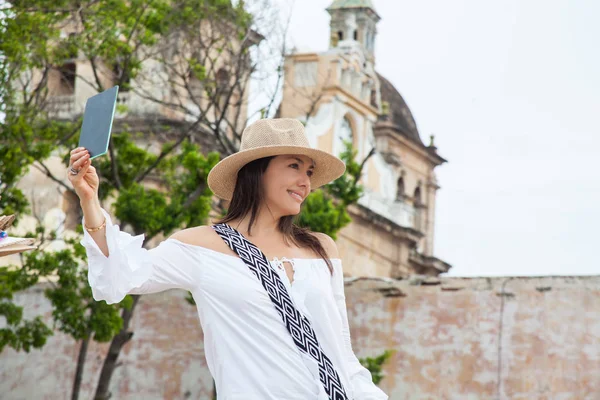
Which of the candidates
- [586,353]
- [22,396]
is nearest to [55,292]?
[22,396]

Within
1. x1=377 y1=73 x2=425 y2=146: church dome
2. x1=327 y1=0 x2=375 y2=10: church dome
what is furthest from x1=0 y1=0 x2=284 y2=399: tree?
x1=377 y1=73 x2=425 y2=146: church dome

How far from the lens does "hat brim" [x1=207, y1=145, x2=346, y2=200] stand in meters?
4.35

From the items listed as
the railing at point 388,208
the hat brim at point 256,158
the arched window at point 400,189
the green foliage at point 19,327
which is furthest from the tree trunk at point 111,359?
the arched window at point 400,189

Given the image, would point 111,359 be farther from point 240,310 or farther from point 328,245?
point 240,310

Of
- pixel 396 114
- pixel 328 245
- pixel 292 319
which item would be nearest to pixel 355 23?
pixel 396 114

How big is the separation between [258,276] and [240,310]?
139 mm

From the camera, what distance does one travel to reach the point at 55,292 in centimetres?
1300

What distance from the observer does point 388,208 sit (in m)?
32.1

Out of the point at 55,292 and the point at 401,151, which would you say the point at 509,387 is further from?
the point at 401,151

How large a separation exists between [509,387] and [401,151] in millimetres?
27803

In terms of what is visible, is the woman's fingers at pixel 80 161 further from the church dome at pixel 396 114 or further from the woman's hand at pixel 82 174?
the church dome at pixel 396 114

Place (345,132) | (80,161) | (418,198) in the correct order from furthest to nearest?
(418,198) → (345,132) → (80,161)

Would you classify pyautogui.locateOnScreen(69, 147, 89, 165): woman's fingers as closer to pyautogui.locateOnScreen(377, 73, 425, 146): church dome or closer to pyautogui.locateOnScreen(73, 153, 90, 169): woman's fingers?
pyautogui.locateOnScreen(73, 153, 90, 169): woman's fingers

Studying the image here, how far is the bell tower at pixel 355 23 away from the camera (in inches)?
1395
